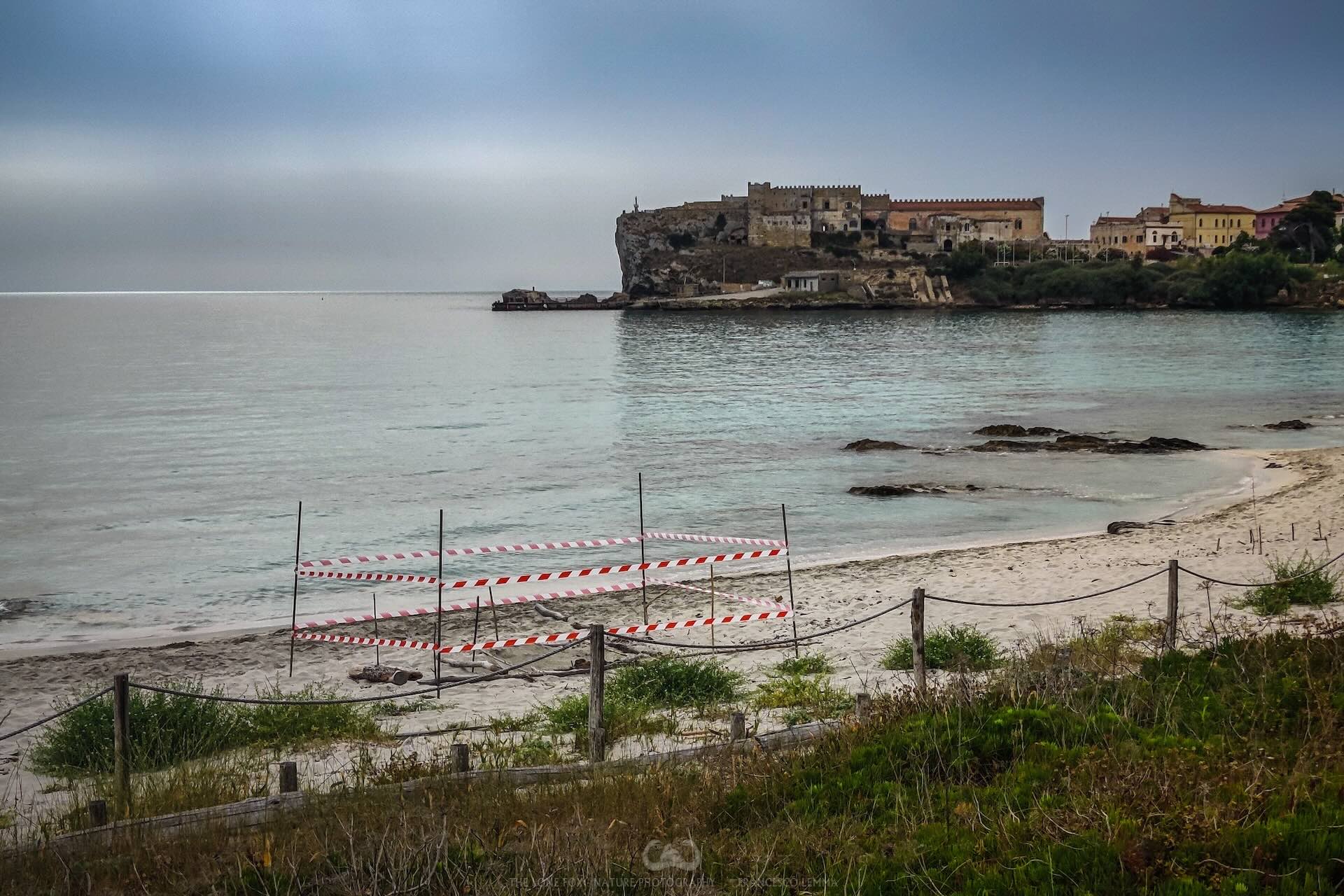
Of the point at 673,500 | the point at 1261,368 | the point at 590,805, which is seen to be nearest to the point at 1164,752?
the point at 590,805

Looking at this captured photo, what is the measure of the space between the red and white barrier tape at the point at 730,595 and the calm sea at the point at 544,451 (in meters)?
2.30

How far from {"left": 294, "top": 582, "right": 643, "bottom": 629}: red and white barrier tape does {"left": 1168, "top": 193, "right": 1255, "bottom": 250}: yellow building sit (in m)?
150

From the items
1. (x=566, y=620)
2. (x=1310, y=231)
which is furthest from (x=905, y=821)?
(x=1310, y=231)

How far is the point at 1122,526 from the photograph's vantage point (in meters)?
20.0

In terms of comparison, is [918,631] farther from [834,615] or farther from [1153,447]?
[1153,447]

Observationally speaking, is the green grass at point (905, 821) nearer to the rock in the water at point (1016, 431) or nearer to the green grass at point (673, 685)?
the green grass at point (673, 685)

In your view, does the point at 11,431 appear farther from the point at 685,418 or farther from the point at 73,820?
the point at 73,820

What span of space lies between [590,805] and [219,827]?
1.98 metres

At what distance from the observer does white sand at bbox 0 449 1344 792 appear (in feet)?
36.0

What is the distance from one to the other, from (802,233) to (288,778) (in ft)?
500

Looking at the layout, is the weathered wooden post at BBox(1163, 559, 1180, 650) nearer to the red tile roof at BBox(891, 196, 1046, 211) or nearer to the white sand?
the white sand

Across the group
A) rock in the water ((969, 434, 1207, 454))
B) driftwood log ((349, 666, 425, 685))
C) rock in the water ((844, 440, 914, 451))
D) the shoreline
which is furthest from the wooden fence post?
rock in the water ((969, 434, 1207, 454))

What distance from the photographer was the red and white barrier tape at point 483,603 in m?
13.9

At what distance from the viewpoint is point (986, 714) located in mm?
6652
